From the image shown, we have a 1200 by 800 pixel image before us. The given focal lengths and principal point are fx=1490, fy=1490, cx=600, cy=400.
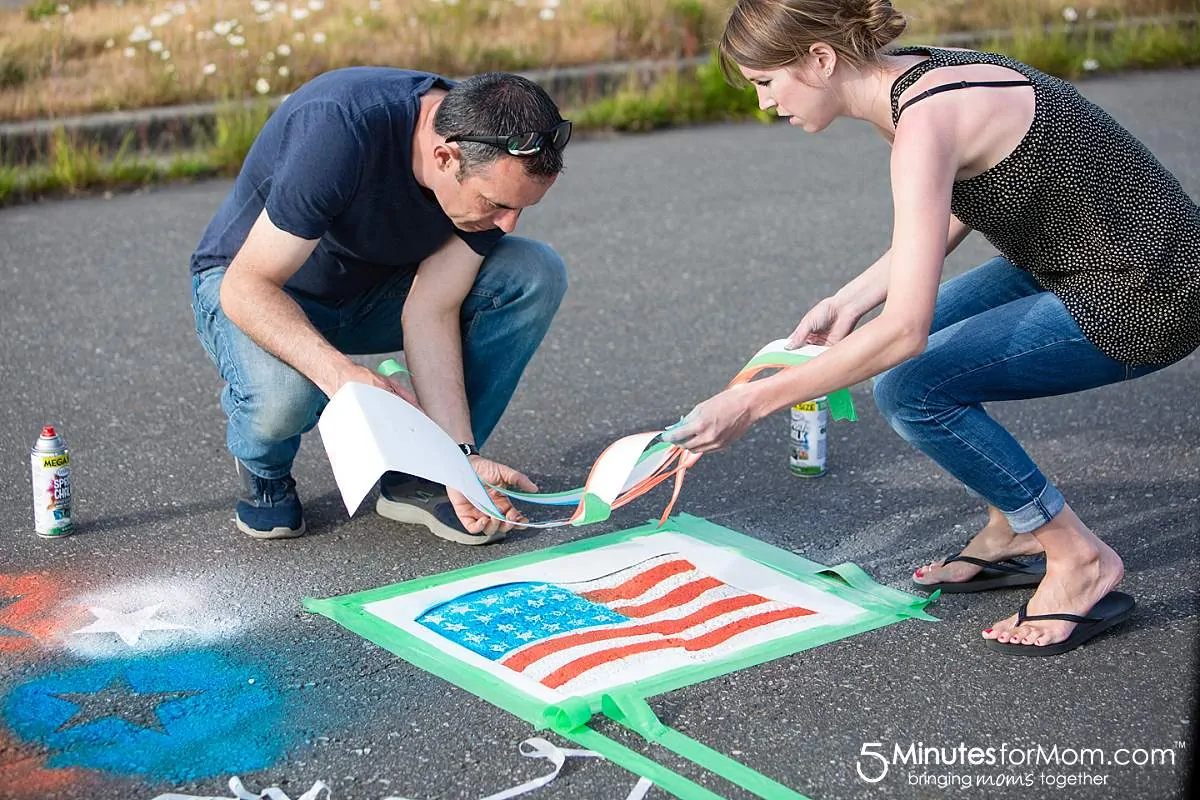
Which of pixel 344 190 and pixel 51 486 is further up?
pixel 344 190

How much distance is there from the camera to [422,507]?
4121mm

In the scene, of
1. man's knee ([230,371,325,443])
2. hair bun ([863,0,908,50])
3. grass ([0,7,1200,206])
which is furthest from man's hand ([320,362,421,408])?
grass ([0,7,1200,206])

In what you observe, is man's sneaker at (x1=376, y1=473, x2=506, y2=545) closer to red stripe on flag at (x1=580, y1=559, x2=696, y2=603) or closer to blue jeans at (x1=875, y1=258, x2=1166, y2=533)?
red stripe on flag at (x1=580, y1=559, x2=696, y2=603)

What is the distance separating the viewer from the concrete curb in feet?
25.1

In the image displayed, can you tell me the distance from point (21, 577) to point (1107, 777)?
2.58 metres

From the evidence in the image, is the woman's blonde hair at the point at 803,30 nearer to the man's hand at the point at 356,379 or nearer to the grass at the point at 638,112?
the man's hand at the point at 356,379

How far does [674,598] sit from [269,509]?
1141 millimetres

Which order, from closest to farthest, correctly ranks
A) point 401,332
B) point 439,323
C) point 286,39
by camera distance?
point 439,323, point 401,332, point 286,39

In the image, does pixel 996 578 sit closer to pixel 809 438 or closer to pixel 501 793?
pixel 809 438

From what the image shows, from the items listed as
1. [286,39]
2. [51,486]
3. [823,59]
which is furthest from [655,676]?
[286,39]

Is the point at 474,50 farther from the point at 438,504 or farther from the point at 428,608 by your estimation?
the point at 428,608

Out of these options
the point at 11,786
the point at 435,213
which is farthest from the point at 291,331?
the point at 11,786

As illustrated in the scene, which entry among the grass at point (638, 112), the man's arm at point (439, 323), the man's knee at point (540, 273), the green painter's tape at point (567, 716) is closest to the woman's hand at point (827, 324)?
the man's knee at point (540, 273)

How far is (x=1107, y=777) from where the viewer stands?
2871 mm
